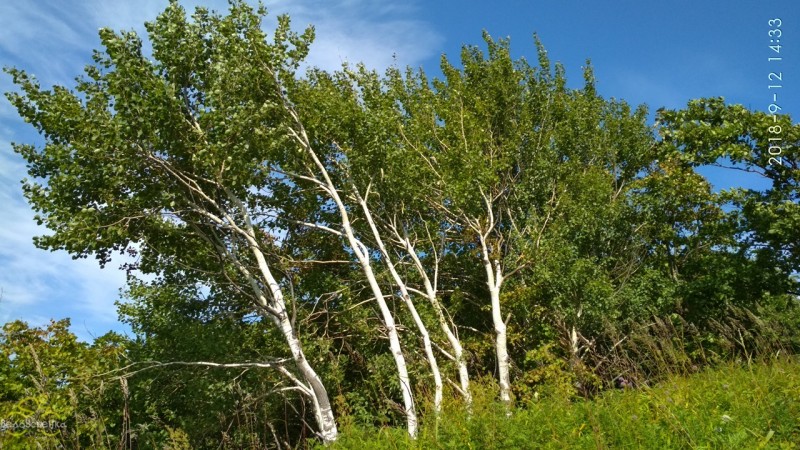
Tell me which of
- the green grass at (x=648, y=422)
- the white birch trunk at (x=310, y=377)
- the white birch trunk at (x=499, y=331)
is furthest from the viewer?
the white birch trunk at (x=499, y=331)

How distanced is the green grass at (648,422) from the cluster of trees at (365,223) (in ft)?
3.14

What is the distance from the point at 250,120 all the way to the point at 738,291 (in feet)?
51.9

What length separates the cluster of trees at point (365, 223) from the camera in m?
12.8

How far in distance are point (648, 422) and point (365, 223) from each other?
1336 cm

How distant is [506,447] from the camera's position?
19.1 feet

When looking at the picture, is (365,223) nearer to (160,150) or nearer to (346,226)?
(346,226)

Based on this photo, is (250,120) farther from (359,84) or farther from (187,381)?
(187,381)

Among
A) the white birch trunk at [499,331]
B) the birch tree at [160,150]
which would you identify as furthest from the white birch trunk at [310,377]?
the white birch trunk at [499,331]

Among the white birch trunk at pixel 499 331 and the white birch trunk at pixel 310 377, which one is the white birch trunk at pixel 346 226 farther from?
the white birch trunk at pixel 499 331

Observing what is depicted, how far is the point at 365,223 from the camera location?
1873 cm

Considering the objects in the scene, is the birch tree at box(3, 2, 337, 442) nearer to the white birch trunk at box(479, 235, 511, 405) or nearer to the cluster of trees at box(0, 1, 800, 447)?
the cluster of trees at box(0, 1, 800, 447)

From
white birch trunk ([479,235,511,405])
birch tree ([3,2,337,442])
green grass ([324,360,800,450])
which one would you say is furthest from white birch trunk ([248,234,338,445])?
white birch trunk ([479,235,511,405])

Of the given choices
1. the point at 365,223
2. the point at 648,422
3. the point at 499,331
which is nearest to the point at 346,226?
the point at 365,223

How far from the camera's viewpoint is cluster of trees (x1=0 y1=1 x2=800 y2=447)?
12.8 m
